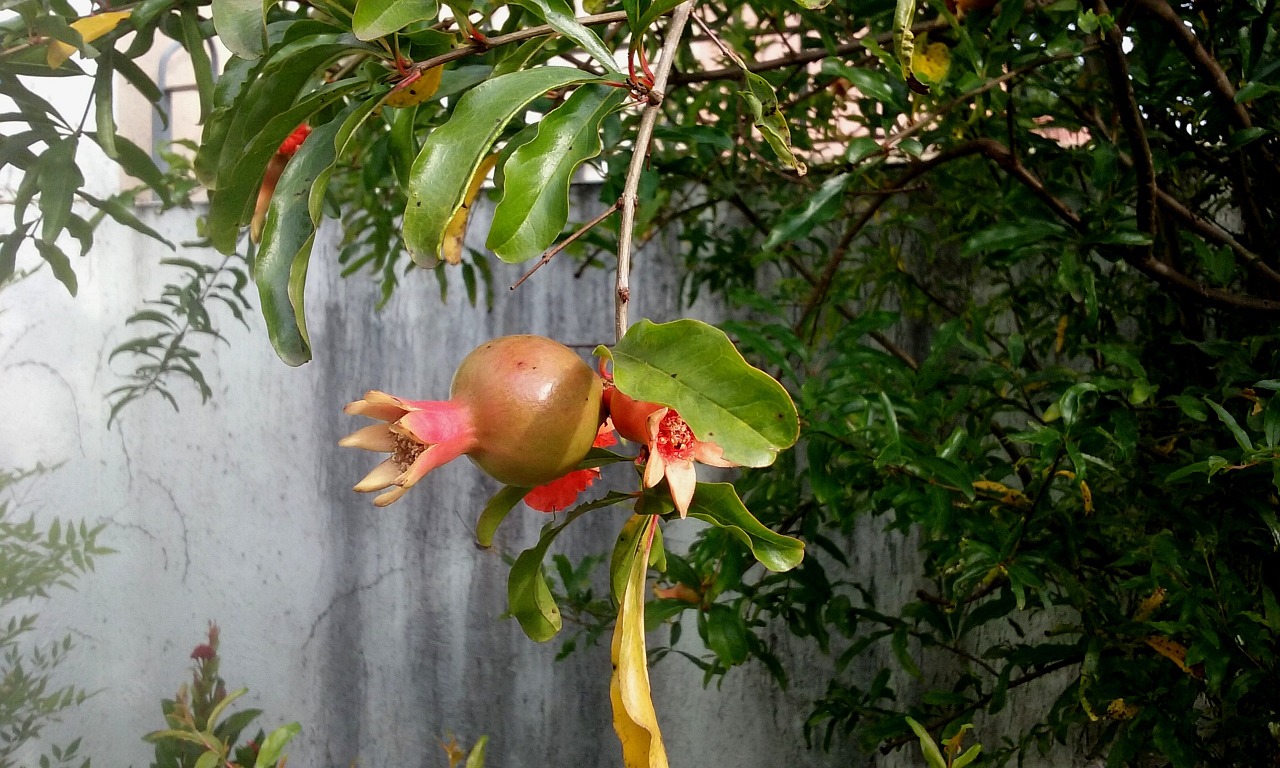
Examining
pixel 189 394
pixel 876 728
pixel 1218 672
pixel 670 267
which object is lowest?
pixel 876 728

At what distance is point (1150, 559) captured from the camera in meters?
0.82

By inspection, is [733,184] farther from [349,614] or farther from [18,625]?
[18,625]

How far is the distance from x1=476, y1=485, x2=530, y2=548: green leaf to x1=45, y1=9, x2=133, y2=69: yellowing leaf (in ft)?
1.29

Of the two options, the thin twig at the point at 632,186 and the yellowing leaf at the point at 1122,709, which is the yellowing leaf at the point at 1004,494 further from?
the thin twig at the point at 632,186

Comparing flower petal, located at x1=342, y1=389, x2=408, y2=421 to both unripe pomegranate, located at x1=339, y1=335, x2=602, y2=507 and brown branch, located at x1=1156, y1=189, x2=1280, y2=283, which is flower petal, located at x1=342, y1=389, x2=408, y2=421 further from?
brown branch, located at x1=1156, y1=189, x2=1280, y2=283

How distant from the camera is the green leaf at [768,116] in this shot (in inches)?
17.0

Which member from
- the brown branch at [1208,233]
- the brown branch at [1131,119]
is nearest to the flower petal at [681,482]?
the brown branch at [1131,119]

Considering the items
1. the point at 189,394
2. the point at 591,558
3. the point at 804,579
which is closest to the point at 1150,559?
the point at 804,579

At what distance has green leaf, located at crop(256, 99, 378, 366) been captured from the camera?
43 cm

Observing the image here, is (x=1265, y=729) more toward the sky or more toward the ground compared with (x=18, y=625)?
more toward the ground

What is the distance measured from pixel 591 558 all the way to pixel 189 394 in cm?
53

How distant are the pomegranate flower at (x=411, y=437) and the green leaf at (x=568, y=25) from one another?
0.17 meters

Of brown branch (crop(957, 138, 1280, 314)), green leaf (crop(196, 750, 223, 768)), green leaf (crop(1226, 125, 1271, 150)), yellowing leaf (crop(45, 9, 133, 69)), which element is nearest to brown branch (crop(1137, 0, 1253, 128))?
green leaf (crop(1226, 125, 1271, 150))

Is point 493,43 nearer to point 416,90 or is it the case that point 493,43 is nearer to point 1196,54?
point 416,90
